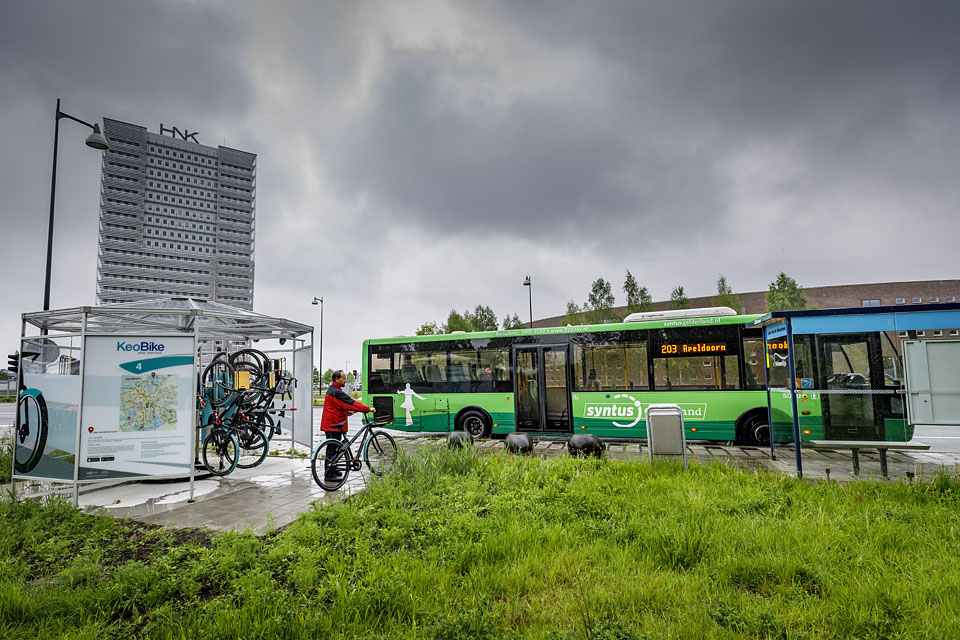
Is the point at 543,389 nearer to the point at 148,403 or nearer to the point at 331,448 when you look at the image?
the point at 331,448

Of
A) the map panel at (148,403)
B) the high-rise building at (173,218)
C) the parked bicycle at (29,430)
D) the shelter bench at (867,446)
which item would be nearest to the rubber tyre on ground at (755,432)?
the shelter bench at (867,446)

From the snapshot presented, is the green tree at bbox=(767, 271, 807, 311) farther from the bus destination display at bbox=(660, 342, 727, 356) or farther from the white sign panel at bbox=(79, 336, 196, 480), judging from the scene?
the white sign panel at bbox=(79, 336, 196, 480)

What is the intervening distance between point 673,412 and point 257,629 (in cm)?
732

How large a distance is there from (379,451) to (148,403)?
3.57 meters


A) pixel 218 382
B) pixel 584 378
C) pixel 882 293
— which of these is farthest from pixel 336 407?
pixel 882 293

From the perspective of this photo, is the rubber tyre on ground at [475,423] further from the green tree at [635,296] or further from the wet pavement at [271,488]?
the green tree at [635,296]

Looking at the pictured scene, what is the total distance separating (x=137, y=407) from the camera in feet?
23.6

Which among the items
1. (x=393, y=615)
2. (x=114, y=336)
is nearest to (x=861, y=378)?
(x=393, y=615)

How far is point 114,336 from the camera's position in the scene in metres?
7.10

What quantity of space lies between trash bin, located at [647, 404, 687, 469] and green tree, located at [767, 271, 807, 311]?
2924cm

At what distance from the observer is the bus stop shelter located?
725 centimetres

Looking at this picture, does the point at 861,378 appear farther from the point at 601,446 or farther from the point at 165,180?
the point at 165,180

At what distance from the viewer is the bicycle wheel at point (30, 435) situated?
7.22 m

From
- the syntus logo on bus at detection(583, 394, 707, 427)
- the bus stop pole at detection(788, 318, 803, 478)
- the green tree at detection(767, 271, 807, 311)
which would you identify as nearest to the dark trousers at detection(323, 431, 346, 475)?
the syntus logo on bus at detection(583, 394, 707, 427)
